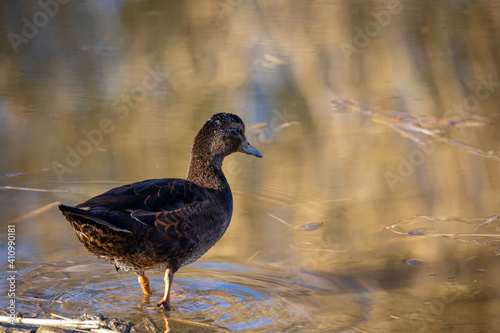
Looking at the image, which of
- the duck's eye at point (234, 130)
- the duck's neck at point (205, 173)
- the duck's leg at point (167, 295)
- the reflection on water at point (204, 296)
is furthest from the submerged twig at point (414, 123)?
the duck's leg at point (167, 295)

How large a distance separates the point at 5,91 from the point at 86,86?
0.92m

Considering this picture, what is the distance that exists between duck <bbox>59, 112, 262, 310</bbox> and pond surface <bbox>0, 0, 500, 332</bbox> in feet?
0.94

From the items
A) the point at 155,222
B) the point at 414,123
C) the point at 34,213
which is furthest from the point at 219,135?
the point at 414,123

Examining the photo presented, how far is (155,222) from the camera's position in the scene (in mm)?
4805

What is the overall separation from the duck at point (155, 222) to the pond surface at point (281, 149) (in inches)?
11.2

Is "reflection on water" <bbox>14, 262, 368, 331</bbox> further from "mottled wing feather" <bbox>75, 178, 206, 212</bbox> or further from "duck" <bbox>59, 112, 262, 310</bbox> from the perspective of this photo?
"mottled wing feather" <bbox>75, 178, 206, 212</bbox>

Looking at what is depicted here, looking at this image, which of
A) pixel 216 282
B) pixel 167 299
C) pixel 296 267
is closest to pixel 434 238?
pixel 296 267

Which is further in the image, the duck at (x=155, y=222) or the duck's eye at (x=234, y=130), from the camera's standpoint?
Answer: the duck's eye at (x=234, y=130)

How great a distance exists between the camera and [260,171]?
22.9ft

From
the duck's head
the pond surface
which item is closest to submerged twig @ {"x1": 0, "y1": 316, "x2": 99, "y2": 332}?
the pond surface

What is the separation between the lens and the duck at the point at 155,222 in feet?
15.1

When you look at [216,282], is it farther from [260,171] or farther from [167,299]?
[260,171]

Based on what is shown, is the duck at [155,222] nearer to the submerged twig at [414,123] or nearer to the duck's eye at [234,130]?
the duck's eye at [234,130]

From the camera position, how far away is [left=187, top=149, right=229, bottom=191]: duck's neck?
550 centimetres
